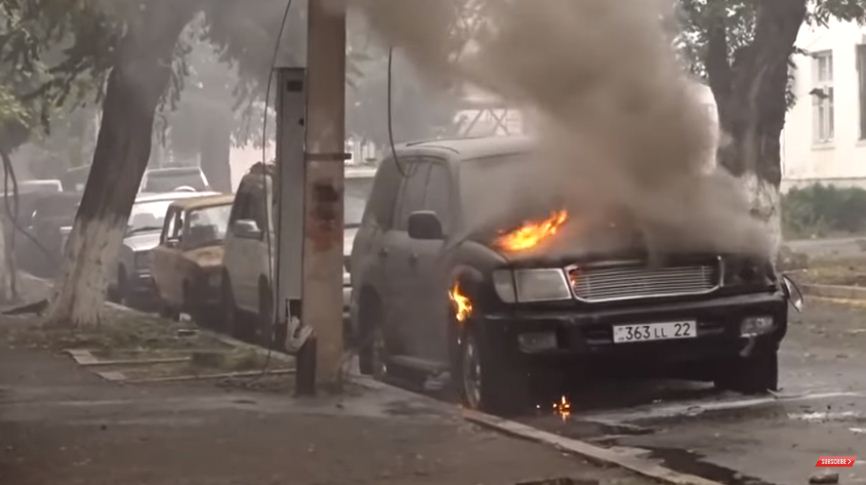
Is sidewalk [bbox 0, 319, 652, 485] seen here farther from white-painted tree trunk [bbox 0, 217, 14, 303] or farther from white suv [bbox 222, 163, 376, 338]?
white-painted tree trunk [bbox 0, 217, 14, 303]

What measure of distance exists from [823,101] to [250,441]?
95.1ft

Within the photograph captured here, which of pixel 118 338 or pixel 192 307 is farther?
pixel 192 307

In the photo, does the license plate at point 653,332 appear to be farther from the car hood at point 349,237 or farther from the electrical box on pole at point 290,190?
the car hood at point 349,237

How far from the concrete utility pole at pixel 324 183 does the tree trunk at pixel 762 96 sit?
9591 mm

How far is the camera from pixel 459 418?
30.9ft

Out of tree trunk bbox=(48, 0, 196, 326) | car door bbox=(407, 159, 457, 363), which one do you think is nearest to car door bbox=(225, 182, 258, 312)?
tree trunk bbox=(48, 0, 196, 326)

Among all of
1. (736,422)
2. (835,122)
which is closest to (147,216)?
(736,422)

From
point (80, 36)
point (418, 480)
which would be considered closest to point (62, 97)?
point (80, 36)

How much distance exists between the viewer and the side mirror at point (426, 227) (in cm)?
1052

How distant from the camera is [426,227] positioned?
1052 centimetres

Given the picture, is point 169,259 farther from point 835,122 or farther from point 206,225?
point 835,122

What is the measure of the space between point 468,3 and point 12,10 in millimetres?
7190

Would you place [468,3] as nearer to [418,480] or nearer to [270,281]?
[418,480]

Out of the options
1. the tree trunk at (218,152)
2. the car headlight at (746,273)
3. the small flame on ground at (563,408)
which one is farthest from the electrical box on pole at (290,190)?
the tree trunk at (218,152)
